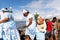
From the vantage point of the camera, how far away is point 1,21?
1.94 metres

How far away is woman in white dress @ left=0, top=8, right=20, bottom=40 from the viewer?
1926 millimetres

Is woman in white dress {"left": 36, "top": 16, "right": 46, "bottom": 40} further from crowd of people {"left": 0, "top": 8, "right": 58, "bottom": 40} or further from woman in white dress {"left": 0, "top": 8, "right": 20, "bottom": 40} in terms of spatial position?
woman in white dress {"left": 0, "top": 8, "right": 20, "bottom": 40}

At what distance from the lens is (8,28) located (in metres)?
1.93

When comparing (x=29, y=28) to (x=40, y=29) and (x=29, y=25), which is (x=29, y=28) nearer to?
(x=29, y=25)

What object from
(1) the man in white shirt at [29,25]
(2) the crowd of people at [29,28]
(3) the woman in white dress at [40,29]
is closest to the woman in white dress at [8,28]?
(2) the crowd of people at [29,28]

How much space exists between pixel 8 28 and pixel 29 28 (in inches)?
10.3

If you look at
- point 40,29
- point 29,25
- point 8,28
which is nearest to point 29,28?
point 29,25

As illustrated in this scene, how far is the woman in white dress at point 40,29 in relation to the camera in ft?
6.34

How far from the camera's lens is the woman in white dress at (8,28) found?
193 cm

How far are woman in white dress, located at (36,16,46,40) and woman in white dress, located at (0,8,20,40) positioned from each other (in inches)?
10.0

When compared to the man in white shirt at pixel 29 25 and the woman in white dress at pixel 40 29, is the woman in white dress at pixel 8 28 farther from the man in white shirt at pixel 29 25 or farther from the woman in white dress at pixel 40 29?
the woman in white dress at pixel 40 29

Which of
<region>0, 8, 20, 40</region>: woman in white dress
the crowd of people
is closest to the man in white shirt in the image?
the crowd of people

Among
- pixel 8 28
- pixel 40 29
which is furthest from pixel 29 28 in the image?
pixel 8 28

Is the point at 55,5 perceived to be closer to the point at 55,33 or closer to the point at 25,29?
the point at 55,33
